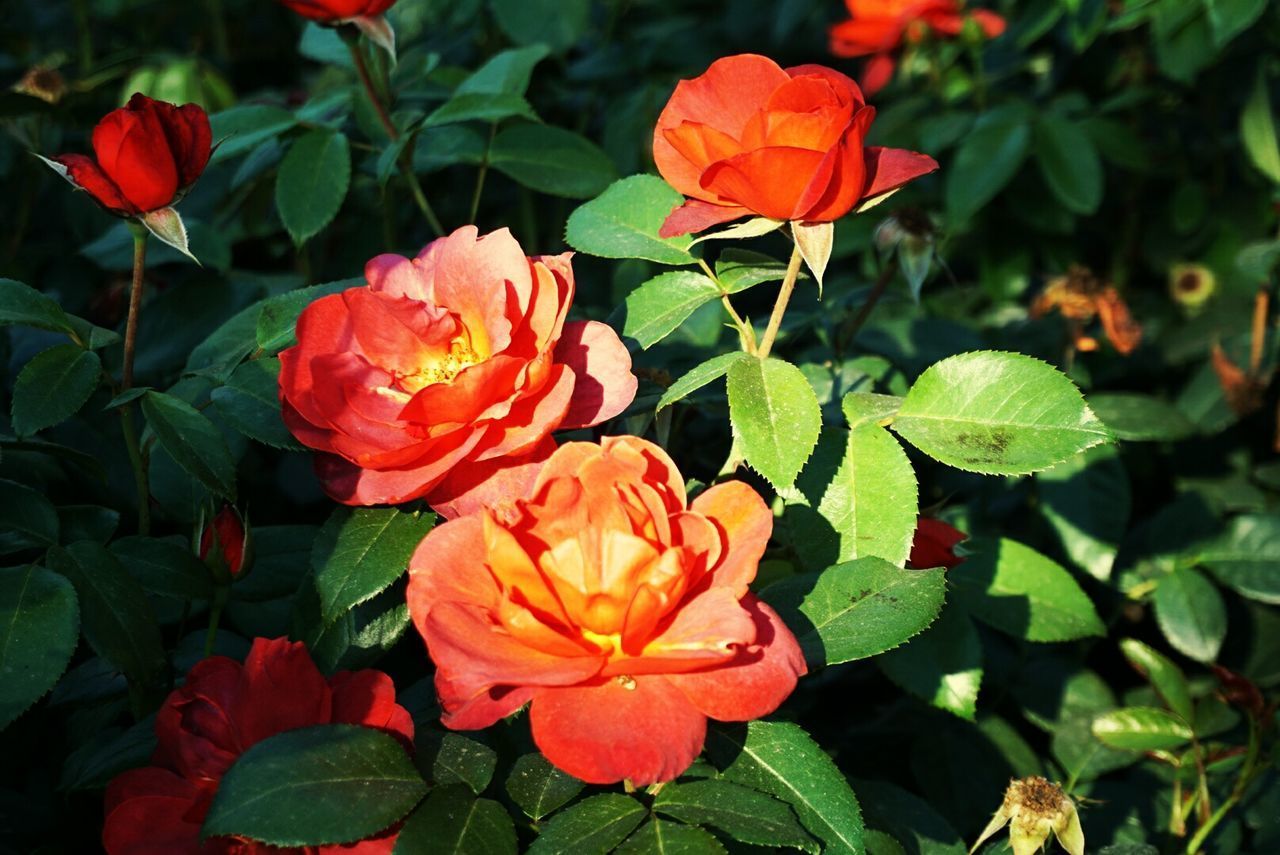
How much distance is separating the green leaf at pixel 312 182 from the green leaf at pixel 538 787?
0.59 m

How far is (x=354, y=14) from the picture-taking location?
1119 millimetres

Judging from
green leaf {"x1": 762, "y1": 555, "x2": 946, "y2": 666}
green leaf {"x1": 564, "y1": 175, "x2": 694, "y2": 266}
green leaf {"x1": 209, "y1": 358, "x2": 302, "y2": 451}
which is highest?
green leaf {"x1": 564, "y1": 175, "x2": 694, "y2": 266}

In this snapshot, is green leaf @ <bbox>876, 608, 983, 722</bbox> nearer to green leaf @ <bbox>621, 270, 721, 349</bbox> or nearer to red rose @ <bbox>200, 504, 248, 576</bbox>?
green leaf @ <bbox>621, 270, 721, 349</bbox>

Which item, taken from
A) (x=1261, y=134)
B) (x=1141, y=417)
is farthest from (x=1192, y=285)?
(x=1141, y=417)

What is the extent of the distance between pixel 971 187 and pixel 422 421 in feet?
3.90

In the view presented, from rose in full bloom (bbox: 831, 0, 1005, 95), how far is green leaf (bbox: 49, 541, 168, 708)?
4.64 ft

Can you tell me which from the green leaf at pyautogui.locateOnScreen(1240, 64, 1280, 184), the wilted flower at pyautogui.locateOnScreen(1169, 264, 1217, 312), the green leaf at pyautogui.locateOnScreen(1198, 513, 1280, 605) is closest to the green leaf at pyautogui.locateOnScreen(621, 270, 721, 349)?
the green leaf at pyautogui.locateOnScreen(1198, 513, 1280, 605)

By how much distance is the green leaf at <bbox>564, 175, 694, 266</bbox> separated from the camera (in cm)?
94

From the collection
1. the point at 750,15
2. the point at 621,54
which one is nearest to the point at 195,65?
the point at 621,54

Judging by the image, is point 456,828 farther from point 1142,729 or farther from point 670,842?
point 1142,729

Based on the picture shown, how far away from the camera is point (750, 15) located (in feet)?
7.45

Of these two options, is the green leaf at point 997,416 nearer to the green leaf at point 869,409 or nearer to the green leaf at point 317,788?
the green leaf at point 869,409

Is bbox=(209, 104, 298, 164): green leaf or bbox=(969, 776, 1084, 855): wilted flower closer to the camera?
bbox=(969, 776, 1084, 855): wilted flower

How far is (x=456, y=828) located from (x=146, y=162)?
493mm
